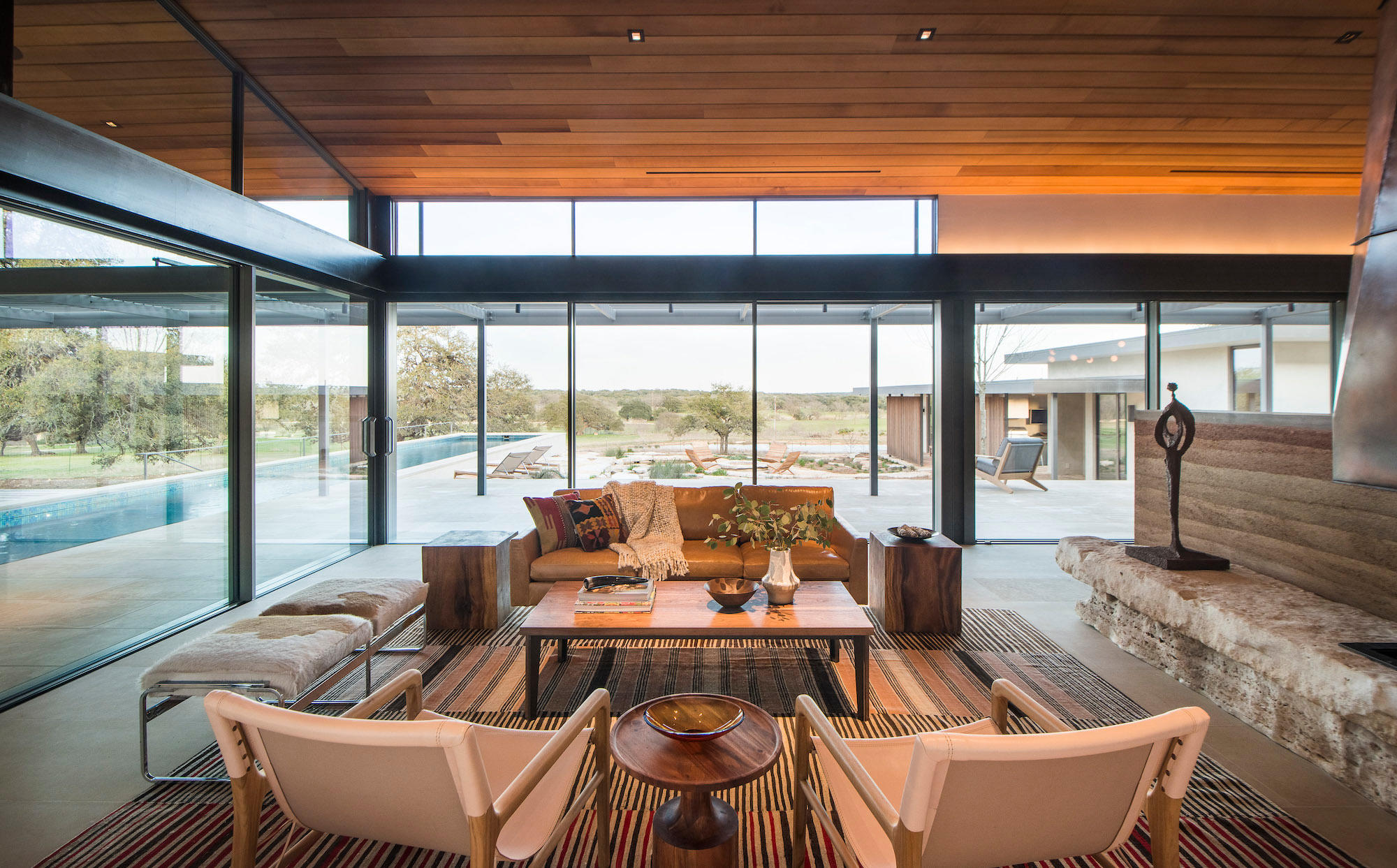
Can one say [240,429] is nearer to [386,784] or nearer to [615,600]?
[615,600]

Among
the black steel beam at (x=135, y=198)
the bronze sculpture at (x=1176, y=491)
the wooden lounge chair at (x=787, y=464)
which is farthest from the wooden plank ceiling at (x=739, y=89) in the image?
the wooden lounge chair at (x=787, y=464)

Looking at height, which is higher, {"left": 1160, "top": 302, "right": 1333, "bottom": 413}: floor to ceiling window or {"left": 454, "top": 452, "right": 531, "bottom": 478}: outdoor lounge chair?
{"left": 1160, "top": 302, "right": 1333, "bottom": 413}: floor to ceiling window

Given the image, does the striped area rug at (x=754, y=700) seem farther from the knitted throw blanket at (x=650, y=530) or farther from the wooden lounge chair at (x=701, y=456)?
the wooden lounge chair at (x=701, y=456)

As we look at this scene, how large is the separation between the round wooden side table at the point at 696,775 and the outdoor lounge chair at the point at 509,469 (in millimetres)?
4990

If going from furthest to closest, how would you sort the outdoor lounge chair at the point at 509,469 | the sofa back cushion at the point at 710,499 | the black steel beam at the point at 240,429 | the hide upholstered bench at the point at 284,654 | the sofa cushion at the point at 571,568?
the outdoor lounge chair at the point at 509,469, the sofa back cushion at the point at 710,499, the black steel beam at the point at 240,429, the sofa cushion at the point at 571,568, the hide upholstered bench at the point at 284,654

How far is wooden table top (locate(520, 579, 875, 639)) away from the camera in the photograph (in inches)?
112

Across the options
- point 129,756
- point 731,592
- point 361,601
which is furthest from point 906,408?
point 129,756

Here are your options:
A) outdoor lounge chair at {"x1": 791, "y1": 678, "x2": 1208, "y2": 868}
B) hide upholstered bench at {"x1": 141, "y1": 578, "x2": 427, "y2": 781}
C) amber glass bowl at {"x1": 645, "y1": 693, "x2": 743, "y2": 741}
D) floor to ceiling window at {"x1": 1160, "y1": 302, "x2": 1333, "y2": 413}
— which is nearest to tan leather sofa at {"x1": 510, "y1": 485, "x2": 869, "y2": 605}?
hide upholstered bench at {"x1": 141, "y1": 578, "x2": 427, "y2": 781}

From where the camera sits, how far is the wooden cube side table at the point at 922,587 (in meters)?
3.88

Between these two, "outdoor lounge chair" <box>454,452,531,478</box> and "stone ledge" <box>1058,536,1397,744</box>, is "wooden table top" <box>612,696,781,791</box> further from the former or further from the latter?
"outdoor lounge chair" <box>454,452,531,478</box>

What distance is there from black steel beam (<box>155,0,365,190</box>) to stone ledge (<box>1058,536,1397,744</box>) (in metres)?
6.35

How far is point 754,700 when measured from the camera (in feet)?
9.84

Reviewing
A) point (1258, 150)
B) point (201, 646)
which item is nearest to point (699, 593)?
point (201, 646)

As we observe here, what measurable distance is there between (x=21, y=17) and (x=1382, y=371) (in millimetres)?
6146
